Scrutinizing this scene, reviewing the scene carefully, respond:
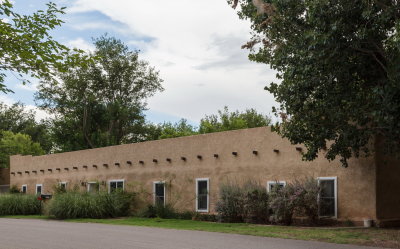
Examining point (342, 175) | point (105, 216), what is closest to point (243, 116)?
point (105, 216)

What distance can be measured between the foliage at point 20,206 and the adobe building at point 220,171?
135 inches

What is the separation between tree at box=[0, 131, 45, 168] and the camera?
5253cm

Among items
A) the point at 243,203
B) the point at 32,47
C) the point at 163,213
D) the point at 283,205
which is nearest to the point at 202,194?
the point at 163,213

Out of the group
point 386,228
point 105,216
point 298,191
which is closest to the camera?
point 386,228

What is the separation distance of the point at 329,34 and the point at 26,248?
8.68 m

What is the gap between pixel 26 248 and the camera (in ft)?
37.9

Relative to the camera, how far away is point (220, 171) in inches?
883

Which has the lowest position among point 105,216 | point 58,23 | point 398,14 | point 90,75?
point 105,216

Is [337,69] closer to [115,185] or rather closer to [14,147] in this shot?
[115,185]

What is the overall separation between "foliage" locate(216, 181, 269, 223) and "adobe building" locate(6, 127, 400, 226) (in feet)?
3.83

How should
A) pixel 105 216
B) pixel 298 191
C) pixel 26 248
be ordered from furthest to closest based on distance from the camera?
pixel 105 216 → pixel 298 191 → pixel 26 248

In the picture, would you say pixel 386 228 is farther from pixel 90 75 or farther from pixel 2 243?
pixel 90 75

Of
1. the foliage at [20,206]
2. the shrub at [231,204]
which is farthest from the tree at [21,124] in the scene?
the shrub at [231,204]

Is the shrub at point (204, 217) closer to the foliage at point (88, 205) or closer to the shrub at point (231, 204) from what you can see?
the shrub at point (231, 204)
